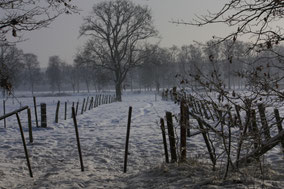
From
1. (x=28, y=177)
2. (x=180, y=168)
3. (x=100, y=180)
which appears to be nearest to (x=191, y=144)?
(x=180, y=168)

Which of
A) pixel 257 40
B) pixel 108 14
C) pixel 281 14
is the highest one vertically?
pixel 108 14

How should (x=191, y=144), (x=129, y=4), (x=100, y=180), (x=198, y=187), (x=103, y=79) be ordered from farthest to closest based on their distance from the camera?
1. (x=103, y=79)
2. (x=129, y=4)
3. (x=191, y=144)
4. (x=100, y=180)
5. (x=198, y=187)

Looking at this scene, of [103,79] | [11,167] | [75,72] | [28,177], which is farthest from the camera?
[75,72]

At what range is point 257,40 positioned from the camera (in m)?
4.11

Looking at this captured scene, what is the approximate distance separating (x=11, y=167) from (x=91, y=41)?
3183cm

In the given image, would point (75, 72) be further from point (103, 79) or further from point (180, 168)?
point (180, 168)

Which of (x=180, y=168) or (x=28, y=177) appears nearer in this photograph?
(x=180, y=168)

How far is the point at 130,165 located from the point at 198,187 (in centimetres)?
264

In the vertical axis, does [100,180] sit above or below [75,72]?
below

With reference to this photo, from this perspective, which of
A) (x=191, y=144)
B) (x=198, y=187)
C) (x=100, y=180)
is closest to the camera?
(x=198, y=187)

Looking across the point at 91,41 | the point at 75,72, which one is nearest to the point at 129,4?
the point at 91,41

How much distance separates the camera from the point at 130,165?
6445 millimetres

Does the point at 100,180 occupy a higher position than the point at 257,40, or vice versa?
the point at 257,40

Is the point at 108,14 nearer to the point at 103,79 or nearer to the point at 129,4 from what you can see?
the point at 129,4
